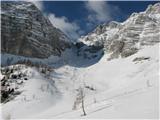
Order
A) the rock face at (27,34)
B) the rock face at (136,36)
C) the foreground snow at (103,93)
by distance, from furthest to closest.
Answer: the rock face at (27,34) → the rock face at (136,36) → the foreground snow at (103,93)

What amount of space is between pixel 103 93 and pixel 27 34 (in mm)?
83116

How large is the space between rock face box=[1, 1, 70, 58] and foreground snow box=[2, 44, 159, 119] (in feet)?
123

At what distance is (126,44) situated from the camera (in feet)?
382

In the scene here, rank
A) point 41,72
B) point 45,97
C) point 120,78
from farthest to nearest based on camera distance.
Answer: point 120,78, point 41,72, point 45,97

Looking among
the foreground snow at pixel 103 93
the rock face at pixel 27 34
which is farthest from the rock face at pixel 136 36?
the rock face at pixel 27 34

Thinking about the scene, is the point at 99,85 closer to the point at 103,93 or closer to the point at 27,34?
the point at 103,93

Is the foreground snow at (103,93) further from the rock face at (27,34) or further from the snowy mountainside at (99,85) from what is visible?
the rock face at (27,34)

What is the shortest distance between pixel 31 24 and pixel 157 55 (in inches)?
2507

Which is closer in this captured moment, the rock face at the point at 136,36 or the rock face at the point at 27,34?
the rock face at the point at 136,36

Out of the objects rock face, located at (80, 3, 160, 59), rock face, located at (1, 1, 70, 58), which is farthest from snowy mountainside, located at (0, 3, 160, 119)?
rock face, located at (1, 1, 70, 58)

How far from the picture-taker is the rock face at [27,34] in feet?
432

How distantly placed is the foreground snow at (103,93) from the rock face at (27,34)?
37.5m

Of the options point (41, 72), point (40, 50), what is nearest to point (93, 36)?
point (40, 50)

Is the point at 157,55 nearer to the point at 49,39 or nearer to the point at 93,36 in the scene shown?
the point at 49,39
